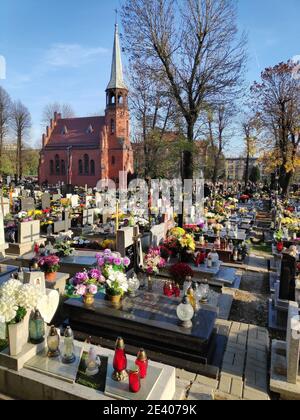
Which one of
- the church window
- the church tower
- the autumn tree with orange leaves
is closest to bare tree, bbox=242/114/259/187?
the autumn tree with orange leaves

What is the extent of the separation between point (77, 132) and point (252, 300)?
46297 millimetres

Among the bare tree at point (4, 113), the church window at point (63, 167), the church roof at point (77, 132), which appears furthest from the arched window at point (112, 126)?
the bare tree at point (4, 113)

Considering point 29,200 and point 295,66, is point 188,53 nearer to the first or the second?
point 29,200

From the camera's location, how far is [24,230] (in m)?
11.7

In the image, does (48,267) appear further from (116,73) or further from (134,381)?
(116,73)

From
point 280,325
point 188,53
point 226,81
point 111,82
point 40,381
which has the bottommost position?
point 280,325

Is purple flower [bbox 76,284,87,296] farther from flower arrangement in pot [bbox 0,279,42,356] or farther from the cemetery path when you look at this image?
the cemetery path

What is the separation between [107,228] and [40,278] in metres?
9.28

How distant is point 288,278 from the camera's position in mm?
6957

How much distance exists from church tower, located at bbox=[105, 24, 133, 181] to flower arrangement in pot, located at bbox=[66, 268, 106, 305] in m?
40.6

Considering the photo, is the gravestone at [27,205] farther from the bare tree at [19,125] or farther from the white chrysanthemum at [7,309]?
the bare tree at [19,125]

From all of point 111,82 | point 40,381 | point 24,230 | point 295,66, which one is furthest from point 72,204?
point 111,82

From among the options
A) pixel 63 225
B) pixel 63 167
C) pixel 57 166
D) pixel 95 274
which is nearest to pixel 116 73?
pixel 63 167

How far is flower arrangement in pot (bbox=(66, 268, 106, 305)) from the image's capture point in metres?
5.39
